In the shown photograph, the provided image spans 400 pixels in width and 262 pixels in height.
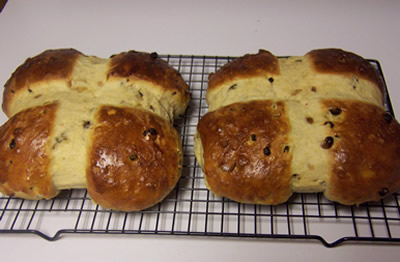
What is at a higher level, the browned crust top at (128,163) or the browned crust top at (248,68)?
the browned crust top at (248,68)

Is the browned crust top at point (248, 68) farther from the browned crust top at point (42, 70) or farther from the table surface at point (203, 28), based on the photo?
the browned crust top at point (42, 70)

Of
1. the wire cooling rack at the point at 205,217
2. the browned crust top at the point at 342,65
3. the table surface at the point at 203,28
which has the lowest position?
the wire cooling rack at the point at 205,217

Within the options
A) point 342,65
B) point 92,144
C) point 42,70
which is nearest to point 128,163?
point 92,144

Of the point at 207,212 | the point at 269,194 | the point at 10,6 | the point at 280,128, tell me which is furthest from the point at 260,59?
the point at 10,6

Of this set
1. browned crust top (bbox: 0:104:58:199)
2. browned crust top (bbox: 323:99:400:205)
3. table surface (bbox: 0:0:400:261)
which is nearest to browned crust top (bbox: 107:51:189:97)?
browned crust top (bbox: 0:104:58:199)

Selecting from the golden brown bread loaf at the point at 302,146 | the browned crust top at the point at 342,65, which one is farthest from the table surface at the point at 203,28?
the golden brown bread loaf at the point at 302,146

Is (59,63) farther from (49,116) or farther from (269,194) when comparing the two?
(269,194)
